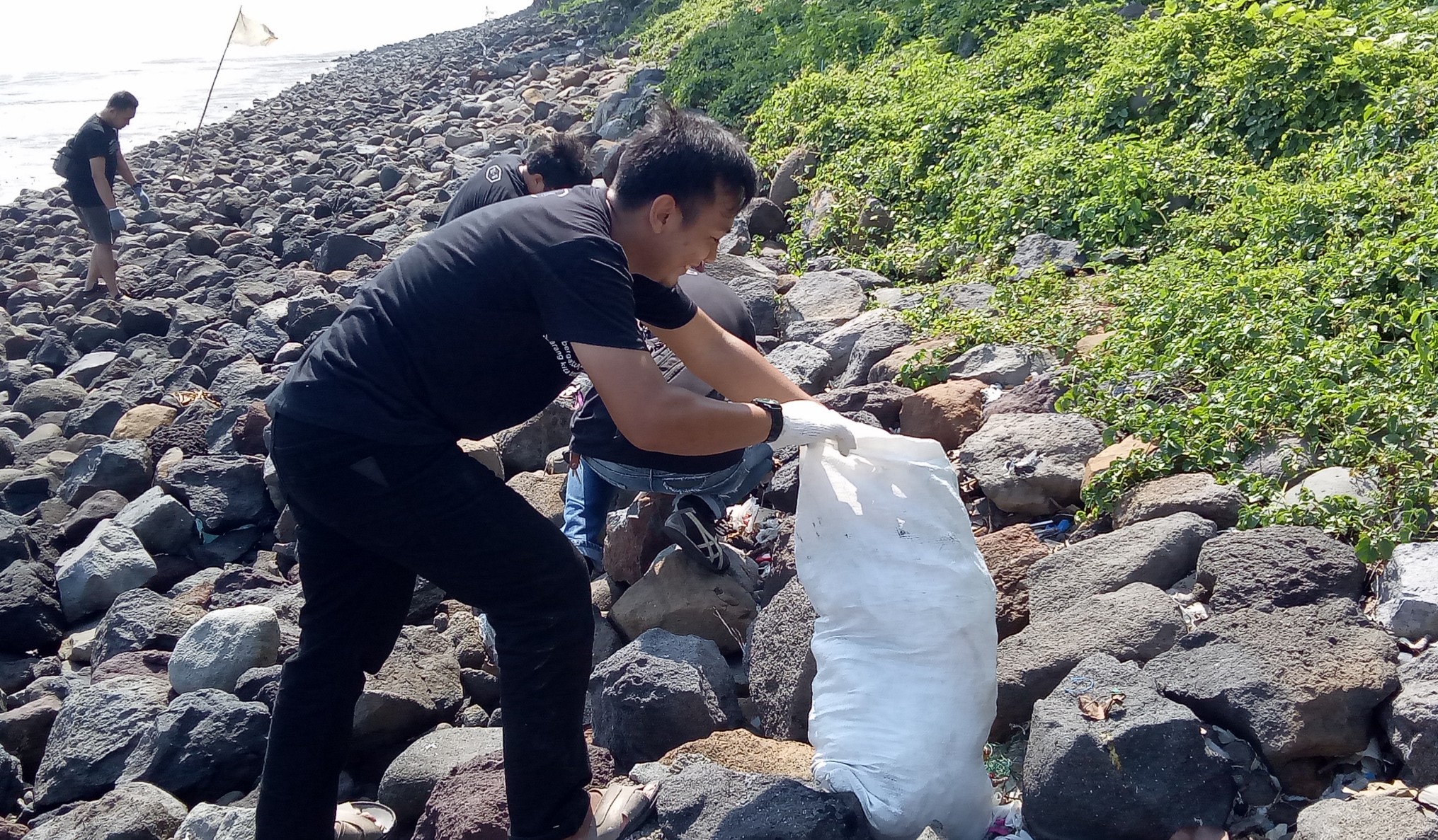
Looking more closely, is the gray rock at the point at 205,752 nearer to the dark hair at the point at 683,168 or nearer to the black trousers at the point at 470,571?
the black trousers at the point at 470,571

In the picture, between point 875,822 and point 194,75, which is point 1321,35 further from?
point 194,75

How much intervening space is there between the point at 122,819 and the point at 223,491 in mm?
2751

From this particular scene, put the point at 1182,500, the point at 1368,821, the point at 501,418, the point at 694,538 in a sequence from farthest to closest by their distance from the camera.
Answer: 1. the point at 694,538
2. the point at 1182,500
3. the point at 501,418
4. the point at 1368,821

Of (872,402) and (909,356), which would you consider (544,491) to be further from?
(909,356)

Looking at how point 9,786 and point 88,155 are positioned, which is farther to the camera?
point 88,155

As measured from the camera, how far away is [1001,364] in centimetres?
456

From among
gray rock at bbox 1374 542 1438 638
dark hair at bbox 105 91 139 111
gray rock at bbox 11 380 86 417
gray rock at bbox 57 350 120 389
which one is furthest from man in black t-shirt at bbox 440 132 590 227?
dark hair at bbox 105 91 139 111

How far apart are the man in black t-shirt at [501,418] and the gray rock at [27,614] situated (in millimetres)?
2958

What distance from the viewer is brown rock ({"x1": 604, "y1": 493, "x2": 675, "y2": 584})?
3.91m

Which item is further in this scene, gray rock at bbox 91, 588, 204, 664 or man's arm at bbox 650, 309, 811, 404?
gray rock at bbox 91, 588, 204, 664

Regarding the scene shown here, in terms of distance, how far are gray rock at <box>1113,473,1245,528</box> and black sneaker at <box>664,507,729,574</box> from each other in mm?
1156

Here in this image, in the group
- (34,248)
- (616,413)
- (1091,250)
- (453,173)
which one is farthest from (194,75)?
(616,413)

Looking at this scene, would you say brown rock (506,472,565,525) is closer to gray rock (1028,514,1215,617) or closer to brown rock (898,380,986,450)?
brown rock (898,380,986,450)

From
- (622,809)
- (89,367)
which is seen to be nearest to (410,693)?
(622,809)
